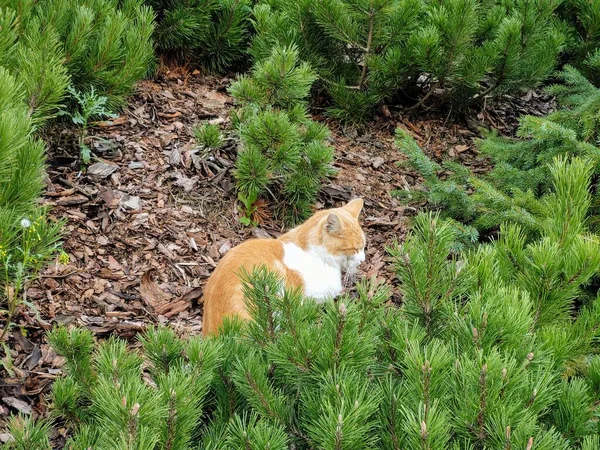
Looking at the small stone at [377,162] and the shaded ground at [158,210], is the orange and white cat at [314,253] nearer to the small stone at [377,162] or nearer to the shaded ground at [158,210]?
the shaded ground at [158,210]

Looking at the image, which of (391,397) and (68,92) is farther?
(68,92)

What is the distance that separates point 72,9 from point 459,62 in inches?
118

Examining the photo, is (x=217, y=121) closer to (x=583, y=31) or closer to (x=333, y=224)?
(x=333, y=224)

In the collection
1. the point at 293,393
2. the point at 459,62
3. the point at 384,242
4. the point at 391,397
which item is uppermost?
the point at 391,397

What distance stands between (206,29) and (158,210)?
197 centimetres

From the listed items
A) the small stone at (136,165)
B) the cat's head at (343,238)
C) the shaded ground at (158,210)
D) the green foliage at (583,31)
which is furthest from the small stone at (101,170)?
the green foliage at (583,31)

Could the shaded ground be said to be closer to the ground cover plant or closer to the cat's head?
the ground cover plant

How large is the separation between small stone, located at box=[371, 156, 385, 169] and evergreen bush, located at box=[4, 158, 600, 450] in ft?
11.6

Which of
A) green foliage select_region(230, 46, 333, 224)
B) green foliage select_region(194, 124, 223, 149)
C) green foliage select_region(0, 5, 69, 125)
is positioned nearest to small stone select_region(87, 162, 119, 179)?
green foliage select_region(194, 124, 223, 149)

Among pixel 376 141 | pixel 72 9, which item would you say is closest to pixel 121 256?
pixel 72 9

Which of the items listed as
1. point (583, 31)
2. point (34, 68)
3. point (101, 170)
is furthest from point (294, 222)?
point (583, 31)

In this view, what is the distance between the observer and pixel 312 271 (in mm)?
4594

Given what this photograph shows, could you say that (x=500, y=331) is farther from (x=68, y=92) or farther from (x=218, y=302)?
(x=68, y=92)

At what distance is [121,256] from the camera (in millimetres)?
4684
